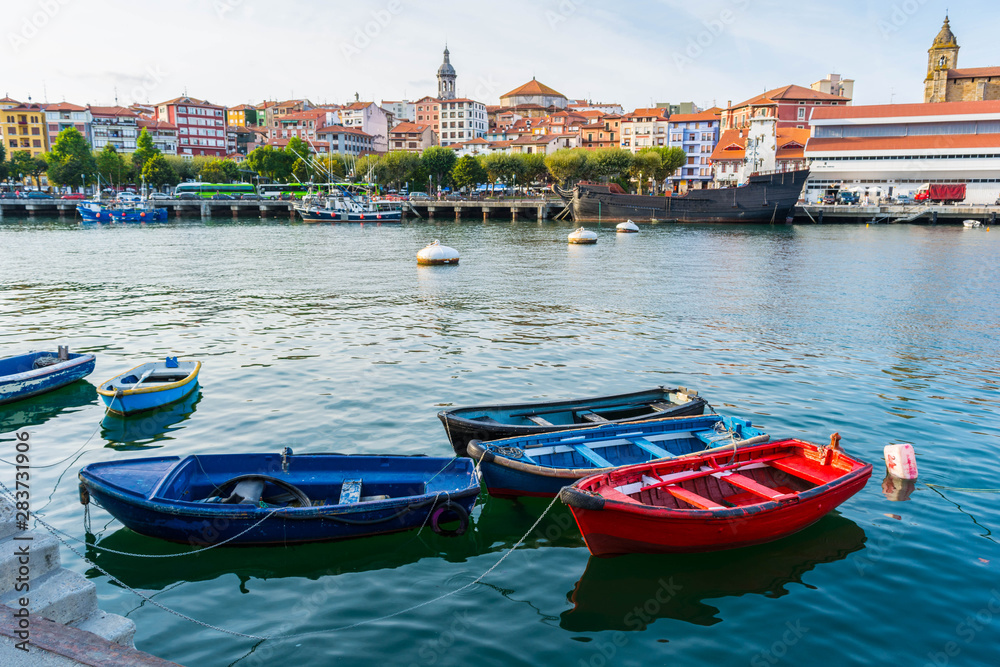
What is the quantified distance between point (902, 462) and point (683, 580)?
17.1 ft

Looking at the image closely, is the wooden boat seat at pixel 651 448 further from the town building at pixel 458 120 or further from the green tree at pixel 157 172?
the town building at pixel 458 120

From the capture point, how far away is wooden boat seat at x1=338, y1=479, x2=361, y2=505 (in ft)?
30.7

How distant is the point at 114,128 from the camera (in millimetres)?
146375

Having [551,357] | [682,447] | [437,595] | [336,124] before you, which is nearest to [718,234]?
[551,357]

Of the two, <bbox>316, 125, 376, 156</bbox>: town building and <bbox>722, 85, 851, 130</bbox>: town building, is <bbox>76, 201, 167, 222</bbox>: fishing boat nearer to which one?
<bbox>316, 125, 376, 156</bbox>: town building

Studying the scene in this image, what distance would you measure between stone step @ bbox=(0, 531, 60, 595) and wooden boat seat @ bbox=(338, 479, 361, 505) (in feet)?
11.3

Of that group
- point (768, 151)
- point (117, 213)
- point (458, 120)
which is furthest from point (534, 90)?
point (117, 213)

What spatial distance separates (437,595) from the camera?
27.5 feet

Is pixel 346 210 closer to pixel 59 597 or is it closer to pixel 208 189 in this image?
pixel 208 189

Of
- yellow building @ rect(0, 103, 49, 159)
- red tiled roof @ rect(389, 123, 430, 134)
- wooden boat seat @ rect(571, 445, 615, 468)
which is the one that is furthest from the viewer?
red tiled roof @ rect(389, 123, 430, 134)

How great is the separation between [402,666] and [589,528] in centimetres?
278

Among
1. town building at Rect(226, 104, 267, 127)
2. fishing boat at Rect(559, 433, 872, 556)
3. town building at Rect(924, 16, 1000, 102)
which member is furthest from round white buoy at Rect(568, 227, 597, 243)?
town building at Rect(226, 104, 267, 127)

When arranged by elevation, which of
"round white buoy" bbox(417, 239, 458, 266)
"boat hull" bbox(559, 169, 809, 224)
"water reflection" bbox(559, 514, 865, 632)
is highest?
"boat hull" bbox(559, 169, 809, 224)

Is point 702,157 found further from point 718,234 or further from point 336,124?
point 336,124
